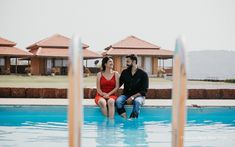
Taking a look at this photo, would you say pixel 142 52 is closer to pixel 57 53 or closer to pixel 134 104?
pixel 57 53

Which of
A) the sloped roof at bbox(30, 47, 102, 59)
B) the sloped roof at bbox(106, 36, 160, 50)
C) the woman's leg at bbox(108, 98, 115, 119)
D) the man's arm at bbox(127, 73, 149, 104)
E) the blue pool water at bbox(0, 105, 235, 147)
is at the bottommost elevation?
the blue pool water at bbox(0, 105, 235, 147)

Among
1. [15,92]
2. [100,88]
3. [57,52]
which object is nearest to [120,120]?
[100,88]

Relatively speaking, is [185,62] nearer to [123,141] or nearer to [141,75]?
[123,141]

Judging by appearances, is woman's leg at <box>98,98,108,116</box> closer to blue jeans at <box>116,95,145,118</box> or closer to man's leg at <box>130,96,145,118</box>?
blue jeans at <box>116,95,145,118</box>

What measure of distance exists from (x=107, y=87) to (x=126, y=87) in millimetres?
387

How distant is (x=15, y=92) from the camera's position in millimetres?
9812

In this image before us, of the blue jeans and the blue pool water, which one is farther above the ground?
the blue jeans

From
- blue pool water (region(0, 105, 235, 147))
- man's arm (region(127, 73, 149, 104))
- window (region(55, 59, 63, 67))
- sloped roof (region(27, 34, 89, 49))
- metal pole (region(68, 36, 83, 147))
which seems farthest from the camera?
window (region(55, 59, 63, 67))

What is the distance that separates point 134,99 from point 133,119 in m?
0.39

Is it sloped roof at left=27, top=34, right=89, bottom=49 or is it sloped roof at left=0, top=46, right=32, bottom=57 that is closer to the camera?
sloped roof at left=0, top=46, right=32, bottom=57

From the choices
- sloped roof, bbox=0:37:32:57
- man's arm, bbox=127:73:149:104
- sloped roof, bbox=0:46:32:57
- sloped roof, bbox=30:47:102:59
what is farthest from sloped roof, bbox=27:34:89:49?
man's arm, bbox=127:73:149:104

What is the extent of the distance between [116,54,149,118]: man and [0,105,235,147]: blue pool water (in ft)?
0.77

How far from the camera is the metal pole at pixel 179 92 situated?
185 centimetres

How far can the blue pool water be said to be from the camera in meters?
4.55
